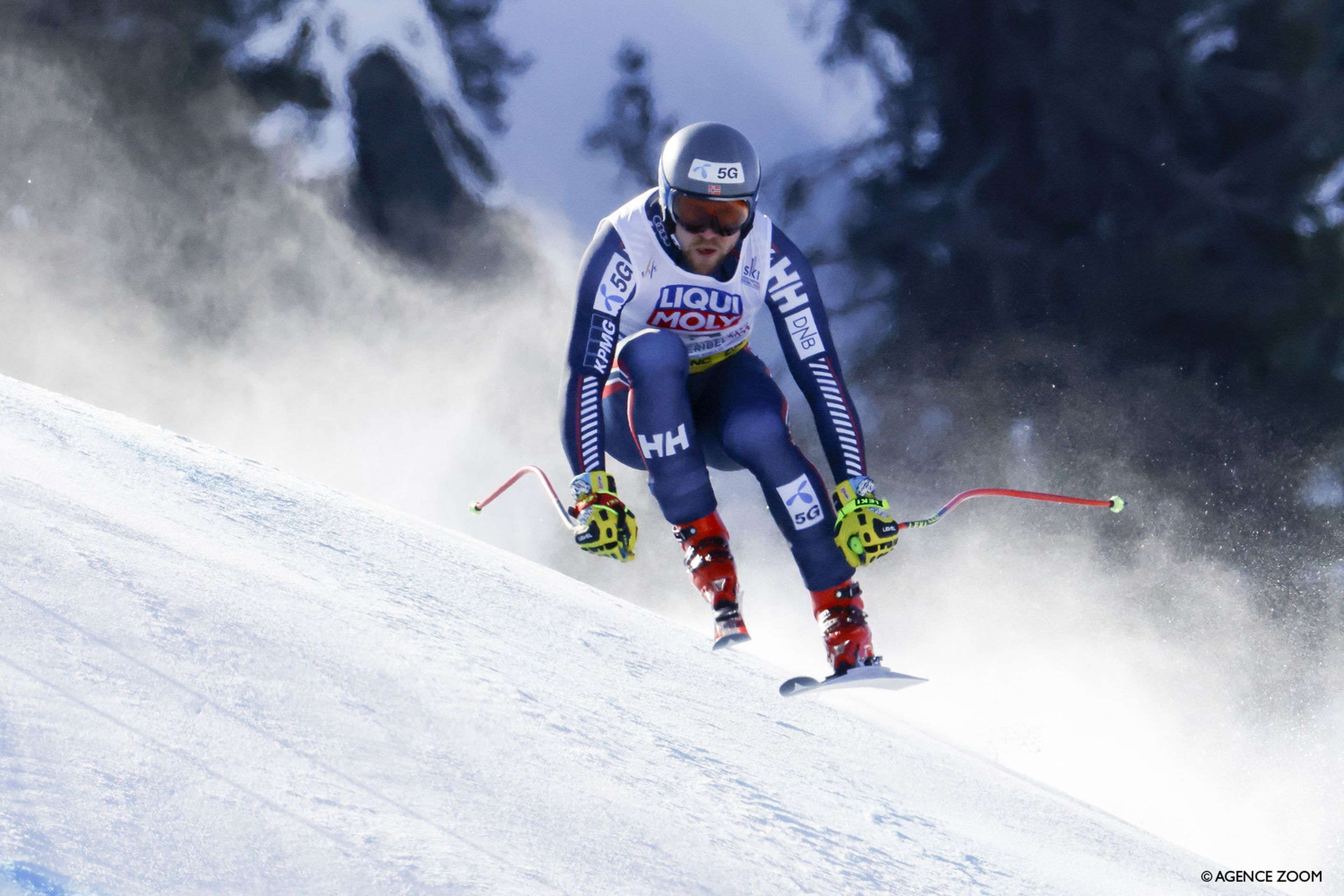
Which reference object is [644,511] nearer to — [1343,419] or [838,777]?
[1343,419]

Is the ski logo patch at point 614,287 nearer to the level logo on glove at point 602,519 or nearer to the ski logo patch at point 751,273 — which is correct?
the ski logo patch at point 751,273

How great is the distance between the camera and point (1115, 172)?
13.4 m

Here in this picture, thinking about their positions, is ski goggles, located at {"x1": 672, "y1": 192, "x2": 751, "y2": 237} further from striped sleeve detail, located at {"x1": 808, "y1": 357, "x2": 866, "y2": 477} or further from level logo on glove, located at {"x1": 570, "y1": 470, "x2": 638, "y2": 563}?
level logo on glove, located at {"x1": 570, "y1": 470, "x2": 638, "y2": 563}

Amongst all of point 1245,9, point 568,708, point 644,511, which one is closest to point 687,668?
point 568,708

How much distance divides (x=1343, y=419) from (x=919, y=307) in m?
5.18

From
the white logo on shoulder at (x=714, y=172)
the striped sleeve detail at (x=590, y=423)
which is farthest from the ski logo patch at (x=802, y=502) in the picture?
the white logo on shoulder at (x=714, y=172)

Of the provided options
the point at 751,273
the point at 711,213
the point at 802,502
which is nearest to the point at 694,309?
the point at 751,273

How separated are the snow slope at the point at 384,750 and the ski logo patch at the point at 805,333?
55.1 inches

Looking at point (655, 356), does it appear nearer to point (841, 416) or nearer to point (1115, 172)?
point (841, 416)

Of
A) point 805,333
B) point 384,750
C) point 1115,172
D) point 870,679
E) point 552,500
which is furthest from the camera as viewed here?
point 1115,172

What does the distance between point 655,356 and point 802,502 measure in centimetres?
74

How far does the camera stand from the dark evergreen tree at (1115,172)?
12.4 m

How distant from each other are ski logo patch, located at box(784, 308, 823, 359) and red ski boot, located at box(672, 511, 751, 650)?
0.74 meters

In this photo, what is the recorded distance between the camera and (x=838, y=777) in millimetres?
3512
